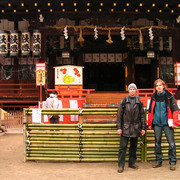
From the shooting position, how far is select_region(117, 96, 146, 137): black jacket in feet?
13.5

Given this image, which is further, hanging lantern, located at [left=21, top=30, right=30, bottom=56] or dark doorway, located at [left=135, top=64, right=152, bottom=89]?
dark doorway, located at [left=135, top=64, right=152, bottom=89]

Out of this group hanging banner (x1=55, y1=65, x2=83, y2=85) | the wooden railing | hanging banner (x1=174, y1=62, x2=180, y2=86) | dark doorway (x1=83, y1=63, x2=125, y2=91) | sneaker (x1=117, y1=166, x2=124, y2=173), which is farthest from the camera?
dark doorway (x1=83, y1=63, x2=125, y2=91)

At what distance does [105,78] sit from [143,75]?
3271 mm

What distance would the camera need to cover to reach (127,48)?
54.0 ft

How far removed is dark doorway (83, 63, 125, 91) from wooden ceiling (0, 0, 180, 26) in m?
6.27

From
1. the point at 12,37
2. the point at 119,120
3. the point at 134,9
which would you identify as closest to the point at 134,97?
the point at 119,120

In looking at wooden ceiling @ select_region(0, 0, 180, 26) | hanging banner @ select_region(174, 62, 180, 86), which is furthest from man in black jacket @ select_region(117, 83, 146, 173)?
hanging banner @ select_region(174, 62, 180, 86)

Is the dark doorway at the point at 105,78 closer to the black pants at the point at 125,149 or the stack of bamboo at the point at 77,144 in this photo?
the stack of bamboo at the point at 77,144

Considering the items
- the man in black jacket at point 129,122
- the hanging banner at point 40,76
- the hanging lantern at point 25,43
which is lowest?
the man in black jacket at point 129,122

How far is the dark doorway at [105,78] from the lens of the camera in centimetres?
1898

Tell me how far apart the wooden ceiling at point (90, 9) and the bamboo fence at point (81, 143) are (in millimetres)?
9177

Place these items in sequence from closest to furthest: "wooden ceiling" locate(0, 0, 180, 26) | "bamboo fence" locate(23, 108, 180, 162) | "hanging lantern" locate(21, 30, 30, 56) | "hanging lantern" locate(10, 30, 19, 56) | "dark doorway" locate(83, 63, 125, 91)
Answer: "bamboo fence" locate(23, 108, 180, 162) < "wooden ceiling" locate(0, 0, 180, 26) < "hanging lantern" locate(21, 30, 30, 56) < "hanging lantern" locate(10, 30, 19, 56) < "dark doorway" locate(83, 63, 125, 91)

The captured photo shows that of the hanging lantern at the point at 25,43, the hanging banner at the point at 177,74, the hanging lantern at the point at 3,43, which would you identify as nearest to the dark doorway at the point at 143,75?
Result: the hanging banner at the point at 177,74

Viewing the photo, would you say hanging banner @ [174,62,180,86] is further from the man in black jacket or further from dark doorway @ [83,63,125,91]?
the man in black jacket
